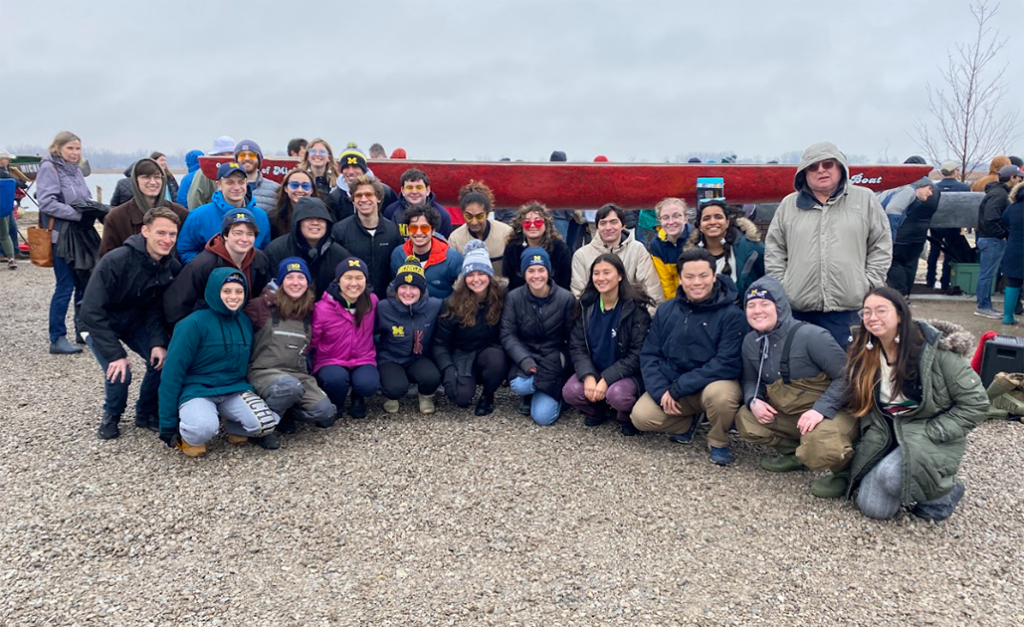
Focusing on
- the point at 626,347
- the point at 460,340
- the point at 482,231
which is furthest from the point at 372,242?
the point at 626,347

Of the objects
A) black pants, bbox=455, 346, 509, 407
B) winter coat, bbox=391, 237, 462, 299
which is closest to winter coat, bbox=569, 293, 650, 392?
black pants, bbox=455, 346, 509, 407

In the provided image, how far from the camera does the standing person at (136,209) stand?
5.07 metres

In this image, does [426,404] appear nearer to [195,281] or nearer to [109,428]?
[195,281]

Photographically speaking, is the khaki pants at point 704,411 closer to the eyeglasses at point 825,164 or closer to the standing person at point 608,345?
the standing person at point 608,345

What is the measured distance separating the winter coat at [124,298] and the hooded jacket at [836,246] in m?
3.81

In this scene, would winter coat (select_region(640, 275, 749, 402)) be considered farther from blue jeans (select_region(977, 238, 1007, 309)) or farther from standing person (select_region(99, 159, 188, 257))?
blue jeans (select_region(977, 238, 1007, 309))

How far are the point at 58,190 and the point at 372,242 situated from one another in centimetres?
301

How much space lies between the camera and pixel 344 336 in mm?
4707

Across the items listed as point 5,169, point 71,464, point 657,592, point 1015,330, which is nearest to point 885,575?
point 657,592

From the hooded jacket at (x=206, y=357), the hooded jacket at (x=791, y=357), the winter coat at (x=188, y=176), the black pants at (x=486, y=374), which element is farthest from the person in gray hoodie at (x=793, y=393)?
the winter coat at (x=188, y=176)

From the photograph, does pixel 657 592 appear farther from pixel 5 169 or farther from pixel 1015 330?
pixel 5 169

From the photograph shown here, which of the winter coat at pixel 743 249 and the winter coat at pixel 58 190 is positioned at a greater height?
the winter coat at pixel 58 190

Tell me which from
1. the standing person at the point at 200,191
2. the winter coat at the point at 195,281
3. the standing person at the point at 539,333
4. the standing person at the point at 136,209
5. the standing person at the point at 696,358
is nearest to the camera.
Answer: the standing person at the point at 696,358

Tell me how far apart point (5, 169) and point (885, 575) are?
12279 millimetres
